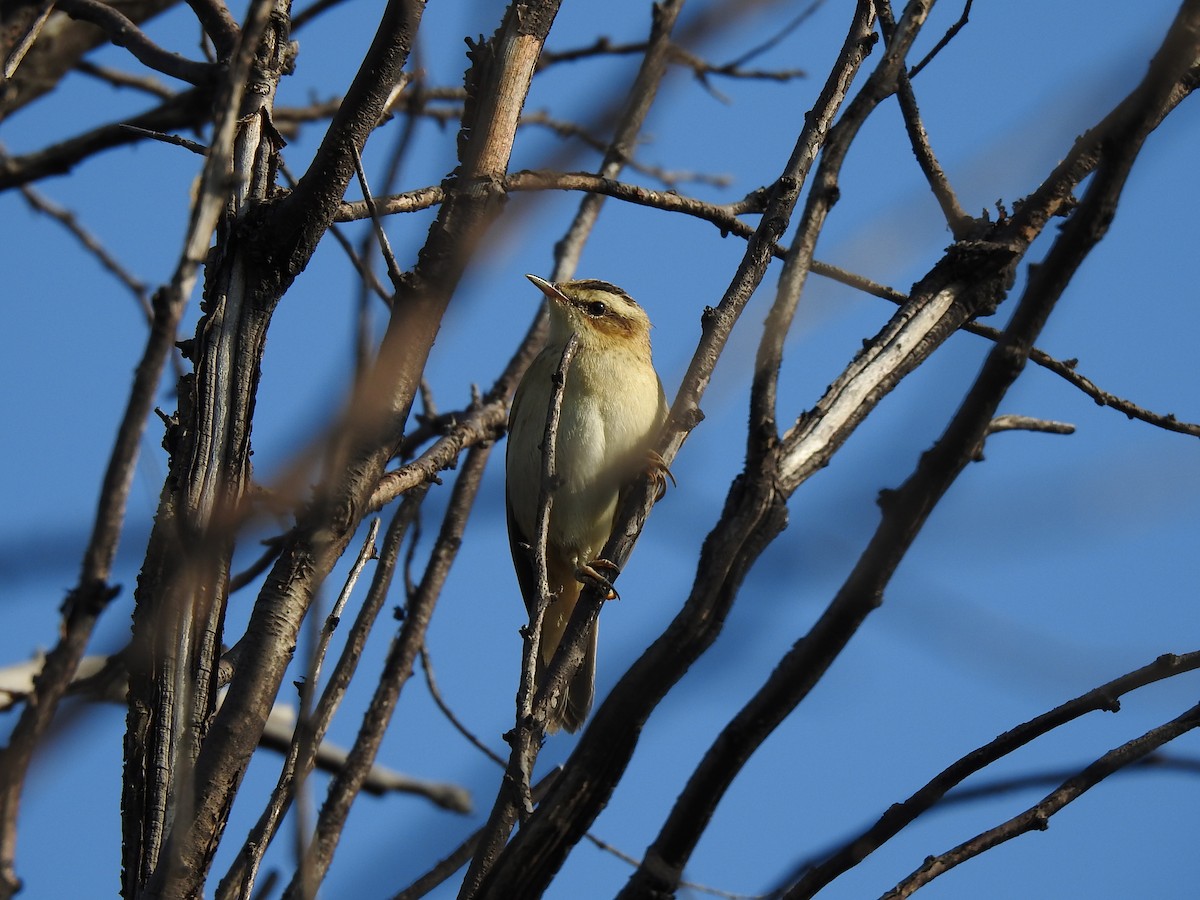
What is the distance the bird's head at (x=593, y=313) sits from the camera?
554 cm

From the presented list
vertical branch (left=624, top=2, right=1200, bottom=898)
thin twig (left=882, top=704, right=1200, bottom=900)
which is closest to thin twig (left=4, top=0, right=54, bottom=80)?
vertical branch (left=624, top=2, right=1200, bottom=898)

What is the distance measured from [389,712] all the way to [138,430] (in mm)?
2534

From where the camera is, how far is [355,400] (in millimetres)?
1603

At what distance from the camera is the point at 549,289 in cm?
540

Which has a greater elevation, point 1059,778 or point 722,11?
point 722,11

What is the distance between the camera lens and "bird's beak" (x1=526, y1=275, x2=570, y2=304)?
5.40m

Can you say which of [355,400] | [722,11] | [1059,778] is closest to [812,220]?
[722,11]

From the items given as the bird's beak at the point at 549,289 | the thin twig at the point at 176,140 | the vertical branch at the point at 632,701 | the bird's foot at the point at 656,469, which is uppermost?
the bird's beak at the point at 549,289

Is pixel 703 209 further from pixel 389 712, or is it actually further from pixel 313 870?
pixel 313 870

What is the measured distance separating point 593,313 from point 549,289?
35 centimetres

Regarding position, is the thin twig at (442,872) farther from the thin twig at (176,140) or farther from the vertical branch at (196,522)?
the thin twig at (176,140)

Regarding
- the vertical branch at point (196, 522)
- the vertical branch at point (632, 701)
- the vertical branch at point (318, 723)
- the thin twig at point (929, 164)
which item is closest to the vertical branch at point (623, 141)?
the vertical branch at point (318, 723)

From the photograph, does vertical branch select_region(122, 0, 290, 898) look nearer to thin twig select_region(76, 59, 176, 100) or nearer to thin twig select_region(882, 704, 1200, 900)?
thin twig select_region(882, 704, 1200, 900)

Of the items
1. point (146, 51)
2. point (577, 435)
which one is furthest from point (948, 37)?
point (577, 435)
